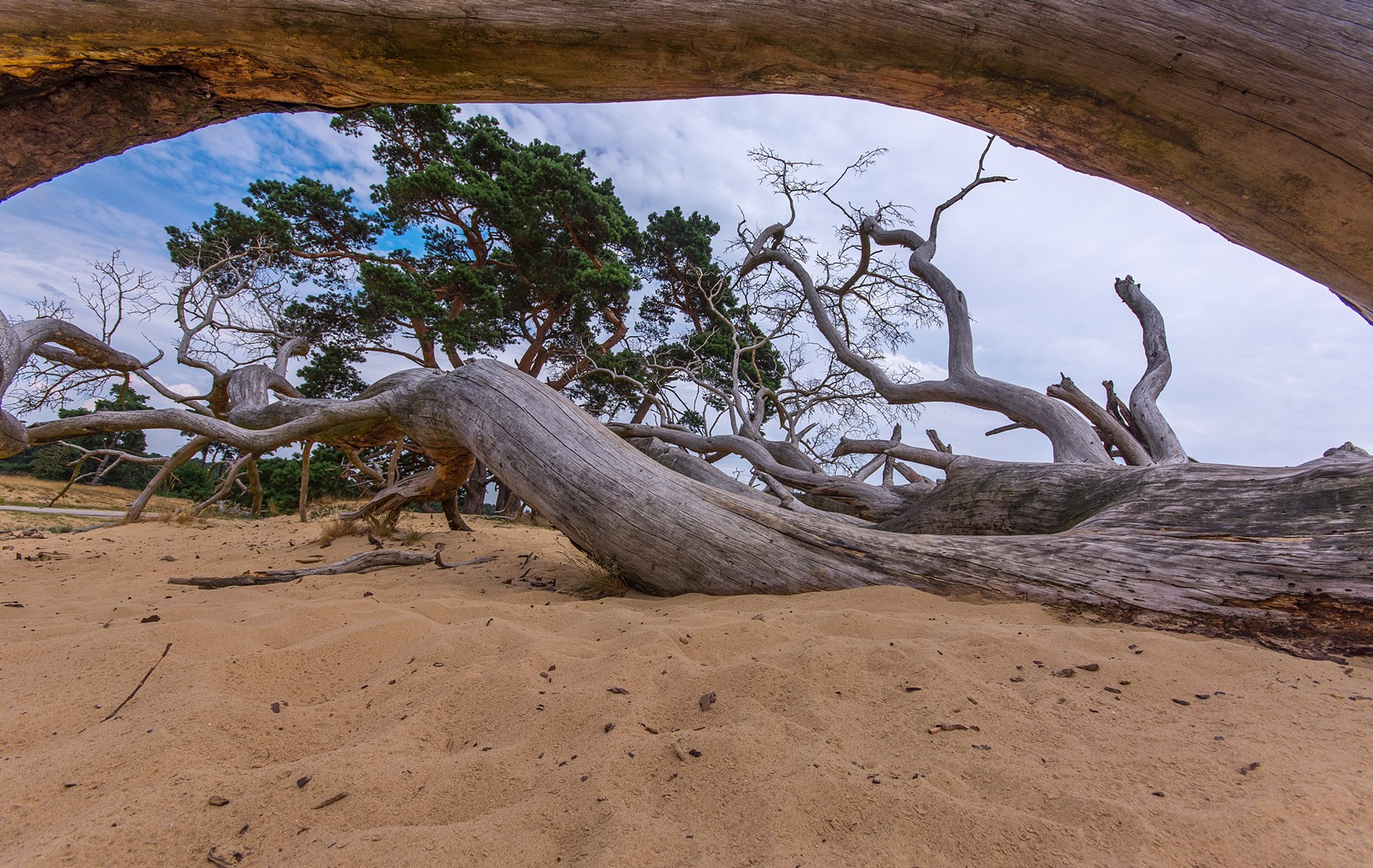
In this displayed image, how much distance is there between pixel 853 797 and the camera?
119cm

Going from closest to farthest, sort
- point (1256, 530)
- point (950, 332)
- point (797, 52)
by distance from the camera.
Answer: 1. point (797, 52)
2. point (1256, 530)
3. point (950, 332)

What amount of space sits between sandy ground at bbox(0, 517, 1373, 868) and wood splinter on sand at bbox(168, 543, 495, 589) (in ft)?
2.68

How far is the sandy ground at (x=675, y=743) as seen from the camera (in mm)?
1086

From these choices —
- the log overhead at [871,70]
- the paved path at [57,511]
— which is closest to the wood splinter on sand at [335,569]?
the log overhead at [871,70]

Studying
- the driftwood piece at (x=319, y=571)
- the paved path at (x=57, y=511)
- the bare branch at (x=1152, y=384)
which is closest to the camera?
the driftwood piece at (x=319, y=571)

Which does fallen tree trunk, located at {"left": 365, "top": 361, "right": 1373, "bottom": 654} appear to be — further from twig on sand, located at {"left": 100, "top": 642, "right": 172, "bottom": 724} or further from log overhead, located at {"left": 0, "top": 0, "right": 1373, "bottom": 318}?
twig on sand, located at {"left": 100, "top": 642, "right": 172, "bottom": 724}

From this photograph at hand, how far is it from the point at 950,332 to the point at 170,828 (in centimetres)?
591

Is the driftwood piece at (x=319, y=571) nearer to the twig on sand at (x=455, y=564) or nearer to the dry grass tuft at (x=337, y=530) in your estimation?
the twig on sand at (x=455, y=564)

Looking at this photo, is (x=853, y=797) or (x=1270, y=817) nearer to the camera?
(x=1270, y=817)

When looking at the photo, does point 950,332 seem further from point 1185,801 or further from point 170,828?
point 170,828

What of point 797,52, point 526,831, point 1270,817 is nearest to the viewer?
point 1270,817

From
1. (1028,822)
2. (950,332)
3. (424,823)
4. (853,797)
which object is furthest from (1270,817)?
(950,332)

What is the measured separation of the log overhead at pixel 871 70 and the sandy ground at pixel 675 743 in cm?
152

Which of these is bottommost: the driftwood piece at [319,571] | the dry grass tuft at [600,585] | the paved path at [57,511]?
the paved path at [57,511]
